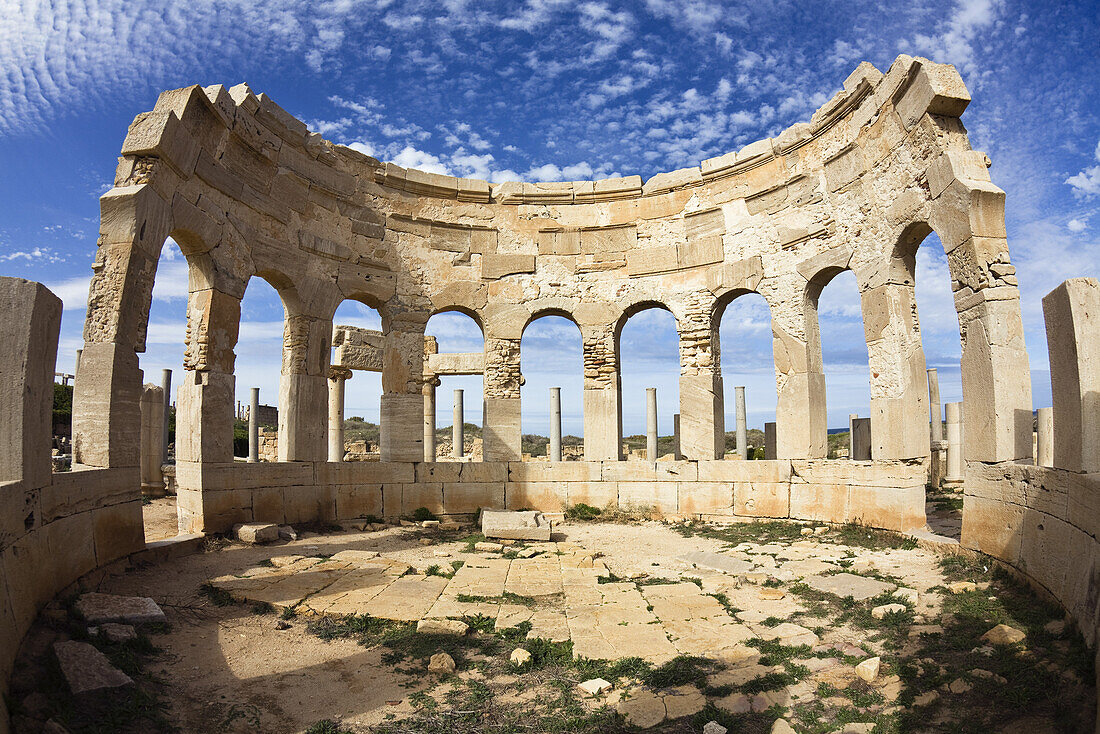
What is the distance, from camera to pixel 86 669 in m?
3.64

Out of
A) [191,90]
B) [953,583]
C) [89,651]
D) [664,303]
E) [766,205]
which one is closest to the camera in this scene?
[89,651]

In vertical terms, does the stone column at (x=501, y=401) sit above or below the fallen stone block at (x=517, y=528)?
above

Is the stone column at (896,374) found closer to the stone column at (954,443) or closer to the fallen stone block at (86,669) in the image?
the stone column at (954,443)

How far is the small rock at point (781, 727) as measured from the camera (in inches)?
136

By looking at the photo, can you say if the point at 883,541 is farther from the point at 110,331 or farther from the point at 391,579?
the point at 110,331

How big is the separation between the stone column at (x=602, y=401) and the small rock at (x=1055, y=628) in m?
7.73

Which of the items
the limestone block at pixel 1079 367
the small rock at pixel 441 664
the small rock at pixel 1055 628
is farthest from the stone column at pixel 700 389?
the small rock at pixel 441 664

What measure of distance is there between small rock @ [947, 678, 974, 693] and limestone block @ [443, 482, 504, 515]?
8.25 m

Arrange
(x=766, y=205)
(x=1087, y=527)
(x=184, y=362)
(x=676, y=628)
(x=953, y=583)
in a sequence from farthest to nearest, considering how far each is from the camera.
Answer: (x=766, y=205)
(x=184, y=362)
(x=953, y=583)
(x=676, y=628)
(x=1087, y=527)

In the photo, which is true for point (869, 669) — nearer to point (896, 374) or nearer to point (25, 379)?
point (25, 379)

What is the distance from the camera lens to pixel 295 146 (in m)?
10.5

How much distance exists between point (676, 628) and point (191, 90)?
27.3 ft

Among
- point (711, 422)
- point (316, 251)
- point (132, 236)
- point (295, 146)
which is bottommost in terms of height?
point (711, 422)

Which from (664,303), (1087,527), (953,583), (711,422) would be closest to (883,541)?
(953,583)
